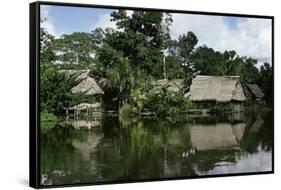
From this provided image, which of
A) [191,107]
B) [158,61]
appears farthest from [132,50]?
[191,107]

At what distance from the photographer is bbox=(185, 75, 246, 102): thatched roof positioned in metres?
7.62

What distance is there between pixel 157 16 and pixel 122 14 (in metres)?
0.39

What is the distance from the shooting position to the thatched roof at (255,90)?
7895mm

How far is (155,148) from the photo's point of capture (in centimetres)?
734

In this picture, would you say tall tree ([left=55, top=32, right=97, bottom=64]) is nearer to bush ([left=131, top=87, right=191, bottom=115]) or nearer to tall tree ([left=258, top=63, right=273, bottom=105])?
bush ([left=131, top=87, right=191, bottom=115])

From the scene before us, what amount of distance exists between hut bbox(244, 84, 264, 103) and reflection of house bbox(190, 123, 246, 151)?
12.1 inches

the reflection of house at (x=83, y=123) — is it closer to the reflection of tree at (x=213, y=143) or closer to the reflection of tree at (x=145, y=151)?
the reflection of tree at (x=145, y=151)

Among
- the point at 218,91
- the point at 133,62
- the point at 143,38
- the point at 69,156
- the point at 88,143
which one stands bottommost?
the point at 69,156

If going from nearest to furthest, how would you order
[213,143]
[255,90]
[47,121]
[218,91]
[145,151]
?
[47,121], [145,151], [213,143], [218,91], [255,90]

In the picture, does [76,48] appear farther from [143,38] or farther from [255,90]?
[255,90]

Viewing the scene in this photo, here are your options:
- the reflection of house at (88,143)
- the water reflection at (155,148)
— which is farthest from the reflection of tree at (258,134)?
the reflection of house at (88,143)

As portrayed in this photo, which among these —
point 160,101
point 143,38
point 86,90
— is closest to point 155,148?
point 160,101

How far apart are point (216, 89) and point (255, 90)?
47 centimetres

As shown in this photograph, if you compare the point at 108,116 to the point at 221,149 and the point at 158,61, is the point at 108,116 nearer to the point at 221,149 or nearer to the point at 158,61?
the point at 158,61
